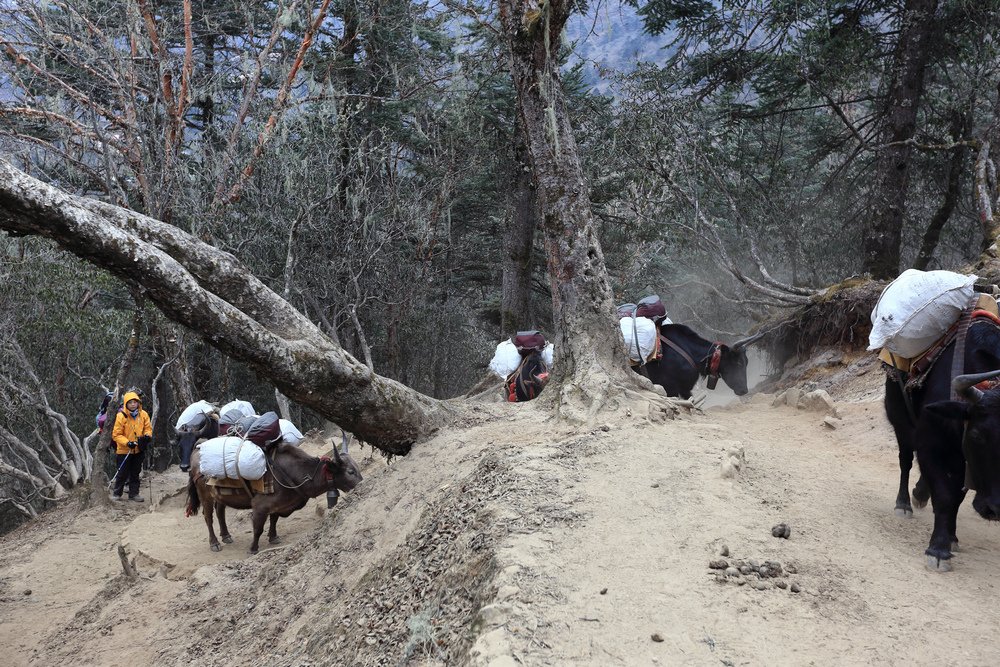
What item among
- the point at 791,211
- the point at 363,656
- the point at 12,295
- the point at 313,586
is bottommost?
the point at 313,586

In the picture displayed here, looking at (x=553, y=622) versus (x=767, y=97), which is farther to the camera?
(x=767, y=97)

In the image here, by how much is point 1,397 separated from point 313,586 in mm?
13019

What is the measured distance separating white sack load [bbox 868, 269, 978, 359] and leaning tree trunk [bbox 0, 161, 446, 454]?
4327 mm

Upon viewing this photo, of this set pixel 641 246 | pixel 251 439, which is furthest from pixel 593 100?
pixel 251 439

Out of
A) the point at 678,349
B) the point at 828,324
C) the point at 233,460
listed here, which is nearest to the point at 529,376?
the point at 678,349

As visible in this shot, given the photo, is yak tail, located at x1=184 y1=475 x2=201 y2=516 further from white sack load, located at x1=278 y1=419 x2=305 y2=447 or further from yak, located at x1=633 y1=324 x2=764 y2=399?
yak, located at x1=633 y1=324 x2=764 y2=399

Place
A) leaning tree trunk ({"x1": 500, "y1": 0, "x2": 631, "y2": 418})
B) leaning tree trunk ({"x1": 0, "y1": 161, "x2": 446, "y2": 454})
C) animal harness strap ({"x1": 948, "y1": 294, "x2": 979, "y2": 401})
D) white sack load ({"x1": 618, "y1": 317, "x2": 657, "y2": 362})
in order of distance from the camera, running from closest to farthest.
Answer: animal harness strap ({"x1": 948, "y1": 294, "x2": 979, "y2": 401}) < leaning tree trunk ({"x1": 0, "y1": 161, "x2": 446, "y2": 454}) < leaning tree trunk ({"x1": 500, "y1": 0, "x2": 631, "y2": 418}) < white sack load ({"x1": 618, "y1": 317, "x2": 657, "y2": 362})

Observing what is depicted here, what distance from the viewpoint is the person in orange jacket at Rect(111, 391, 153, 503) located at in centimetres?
1277

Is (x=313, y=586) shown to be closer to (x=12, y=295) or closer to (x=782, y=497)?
(x=782, y=497)

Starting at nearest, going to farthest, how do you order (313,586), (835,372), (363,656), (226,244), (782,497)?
(363,656)
(782,497)
(313,586)
(835,372)
(226,244)

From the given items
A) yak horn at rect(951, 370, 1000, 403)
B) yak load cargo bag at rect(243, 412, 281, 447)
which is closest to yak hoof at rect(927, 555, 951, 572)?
yak horn at rect(951, 370, 1000, 403)

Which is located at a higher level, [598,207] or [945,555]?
[598,207]

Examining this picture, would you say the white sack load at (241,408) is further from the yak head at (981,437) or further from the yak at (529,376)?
the yak head at (981,437)

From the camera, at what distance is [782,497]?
518 centimetres
